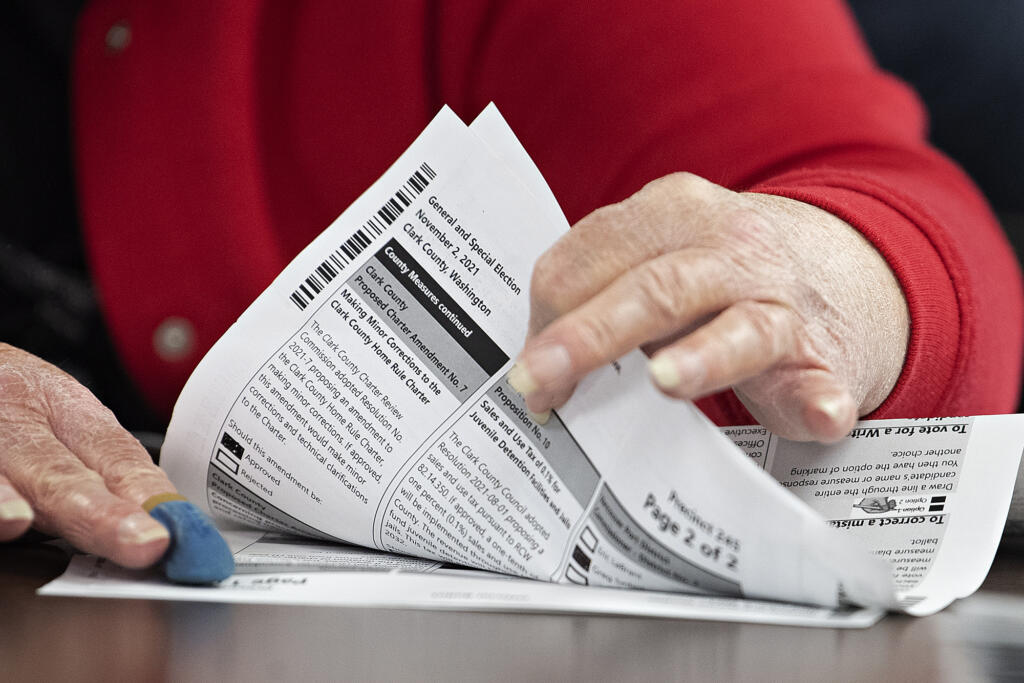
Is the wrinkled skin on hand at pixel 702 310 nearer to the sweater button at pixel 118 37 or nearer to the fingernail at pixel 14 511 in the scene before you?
the fingernail at pixel 14 511

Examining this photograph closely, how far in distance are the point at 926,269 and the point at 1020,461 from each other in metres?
0.13

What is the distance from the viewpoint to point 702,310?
1.12 ft

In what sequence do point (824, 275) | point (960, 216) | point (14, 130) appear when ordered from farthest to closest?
1. point (14, 130)
2. point (960, 216)
3. point (824, 275)

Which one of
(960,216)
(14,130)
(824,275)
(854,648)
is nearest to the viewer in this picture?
(854,648)

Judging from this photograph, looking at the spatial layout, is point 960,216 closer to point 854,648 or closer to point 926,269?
point 926,269

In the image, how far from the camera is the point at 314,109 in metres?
0.75

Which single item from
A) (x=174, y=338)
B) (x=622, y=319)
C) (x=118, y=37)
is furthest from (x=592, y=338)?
(x=118, y=37)

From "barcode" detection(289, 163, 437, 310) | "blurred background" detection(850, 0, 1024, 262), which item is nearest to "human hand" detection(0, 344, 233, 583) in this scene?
"barcode" detection(289, 163, 437, 310)

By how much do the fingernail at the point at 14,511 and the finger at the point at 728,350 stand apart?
0.28 m

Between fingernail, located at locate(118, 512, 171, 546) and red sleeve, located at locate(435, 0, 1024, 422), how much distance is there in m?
0.45

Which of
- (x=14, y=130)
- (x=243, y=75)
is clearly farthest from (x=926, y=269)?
(x=14, y=130)

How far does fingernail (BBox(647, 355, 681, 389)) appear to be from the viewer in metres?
0.31

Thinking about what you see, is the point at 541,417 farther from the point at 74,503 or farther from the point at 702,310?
the point at 74,503

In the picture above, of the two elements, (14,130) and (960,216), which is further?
(14,130)
